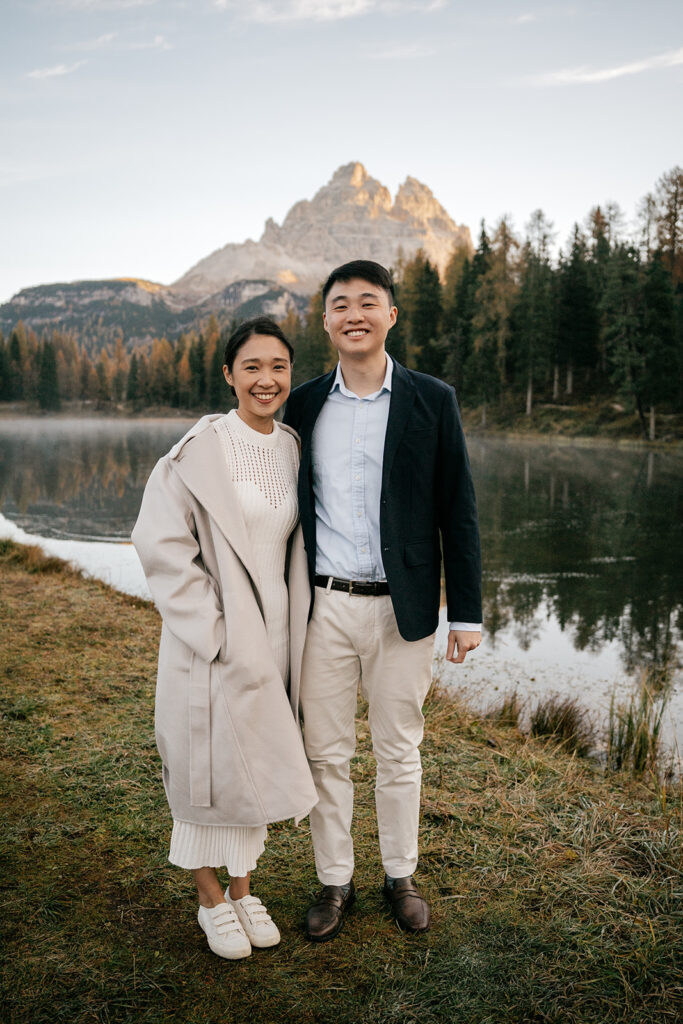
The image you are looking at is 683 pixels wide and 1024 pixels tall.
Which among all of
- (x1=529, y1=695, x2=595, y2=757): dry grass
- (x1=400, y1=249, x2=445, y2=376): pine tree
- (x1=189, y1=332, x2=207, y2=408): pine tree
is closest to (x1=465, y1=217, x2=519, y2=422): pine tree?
(x1=400, y1=249, x2=445, y2=376): pine tree

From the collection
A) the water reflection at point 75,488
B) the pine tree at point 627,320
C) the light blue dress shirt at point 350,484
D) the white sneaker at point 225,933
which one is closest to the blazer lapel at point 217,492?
the light blue dress shirt at point 350,484

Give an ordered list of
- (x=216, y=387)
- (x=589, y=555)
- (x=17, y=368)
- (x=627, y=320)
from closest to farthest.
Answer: (x=589, y=555) < (x=627, y=320) < (x=216, y=387) < (x=17, y=368)

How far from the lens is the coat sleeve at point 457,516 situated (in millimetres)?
2658

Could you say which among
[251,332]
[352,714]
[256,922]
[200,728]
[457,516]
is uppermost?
[251,332]

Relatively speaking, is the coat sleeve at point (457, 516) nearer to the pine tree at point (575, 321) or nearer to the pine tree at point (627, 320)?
the pine tree at point (627, 320)

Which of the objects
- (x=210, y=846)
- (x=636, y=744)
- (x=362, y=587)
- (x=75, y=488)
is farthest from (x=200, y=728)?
(x=75, y=488)

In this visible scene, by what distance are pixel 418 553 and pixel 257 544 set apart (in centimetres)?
59

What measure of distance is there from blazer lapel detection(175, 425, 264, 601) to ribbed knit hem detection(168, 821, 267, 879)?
0.84 m

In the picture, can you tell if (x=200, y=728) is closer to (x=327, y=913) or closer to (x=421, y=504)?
(x=327, y=913)

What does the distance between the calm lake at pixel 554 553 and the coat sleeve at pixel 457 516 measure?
2927 millimetres

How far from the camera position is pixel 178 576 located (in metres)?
2.32

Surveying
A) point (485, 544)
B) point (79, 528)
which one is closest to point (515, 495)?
point (485, 544)

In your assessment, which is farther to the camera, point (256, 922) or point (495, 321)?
point (495, 321)

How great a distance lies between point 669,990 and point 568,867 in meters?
0.74
